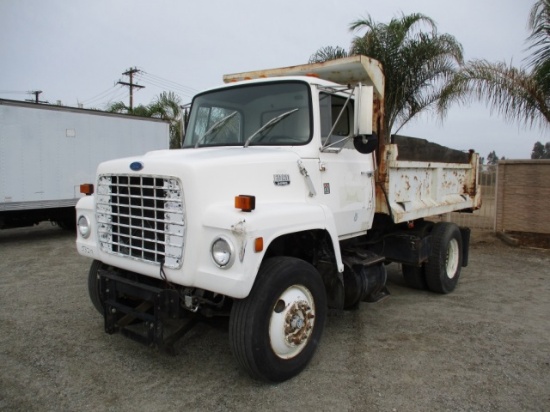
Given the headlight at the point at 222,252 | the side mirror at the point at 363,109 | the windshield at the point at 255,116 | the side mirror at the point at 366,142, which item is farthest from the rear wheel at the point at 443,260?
the headlight at the point at 222,252

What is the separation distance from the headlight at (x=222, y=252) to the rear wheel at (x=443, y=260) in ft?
12.2

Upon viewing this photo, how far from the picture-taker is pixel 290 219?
3.40 meters

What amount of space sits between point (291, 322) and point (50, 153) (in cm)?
851

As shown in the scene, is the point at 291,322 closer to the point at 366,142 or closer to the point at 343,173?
the point at 343,173

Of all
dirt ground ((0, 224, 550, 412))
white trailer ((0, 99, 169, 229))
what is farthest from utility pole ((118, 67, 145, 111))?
dirt ground ((0, 224, 550, 412))

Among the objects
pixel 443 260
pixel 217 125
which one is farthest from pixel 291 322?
pixel 443 260

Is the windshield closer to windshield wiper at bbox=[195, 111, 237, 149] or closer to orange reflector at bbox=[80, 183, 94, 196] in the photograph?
windshield wiper at bbox=[195, 111, 237, 149]

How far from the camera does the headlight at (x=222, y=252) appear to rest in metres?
3.00

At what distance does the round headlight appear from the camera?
9.84 ft

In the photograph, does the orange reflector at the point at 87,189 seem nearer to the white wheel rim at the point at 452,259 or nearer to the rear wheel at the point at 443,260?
the rear wheel at the point at 443,260

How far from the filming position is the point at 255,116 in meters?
4.26

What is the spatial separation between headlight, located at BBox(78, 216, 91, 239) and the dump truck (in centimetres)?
2

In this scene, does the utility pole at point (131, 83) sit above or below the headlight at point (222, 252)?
above

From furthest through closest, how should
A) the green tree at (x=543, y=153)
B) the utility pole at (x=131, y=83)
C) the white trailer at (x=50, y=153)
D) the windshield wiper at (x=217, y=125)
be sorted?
the utility pole at (x=131, y=83)
the green tree at (x=543, y=153)
the white trailer at (x=50, y=153)
the windshield wiper at (x=217, y=125)
